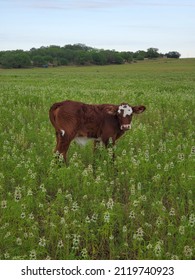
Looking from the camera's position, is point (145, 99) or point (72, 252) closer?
point (72, 252)

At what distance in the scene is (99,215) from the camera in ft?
22.5

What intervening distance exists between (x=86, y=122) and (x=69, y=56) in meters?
118

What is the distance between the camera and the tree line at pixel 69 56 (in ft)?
384

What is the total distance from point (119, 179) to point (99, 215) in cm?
181

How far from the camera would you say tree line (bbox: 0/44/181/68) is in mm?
117000

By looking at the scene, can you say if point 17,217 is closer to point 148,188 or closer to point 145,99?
point 148,188

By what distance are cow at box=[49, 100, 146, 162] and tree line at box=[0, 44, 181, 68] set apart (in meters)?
108

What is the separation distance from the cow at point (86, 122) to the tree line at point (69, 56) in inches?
4251

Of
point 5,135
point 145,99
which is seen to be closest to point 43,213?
point 5,135

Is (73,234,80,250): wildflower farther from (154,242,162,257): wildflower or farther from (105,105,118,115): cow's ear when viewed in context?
(105,105,118,115): cow's ear

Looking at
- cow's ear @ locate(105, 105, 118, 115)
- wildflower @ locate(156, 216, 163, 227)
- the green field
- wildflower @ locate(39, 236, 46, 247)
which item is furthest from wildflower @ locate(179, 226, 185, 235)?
cow's ear @ locate(105, 105, 118, 115)

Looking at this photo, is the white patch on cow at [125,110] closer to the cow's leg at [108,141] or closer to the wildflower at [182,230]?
the cow's leg at [108,141]

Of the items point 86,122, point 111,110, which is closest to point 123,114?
point 111,110

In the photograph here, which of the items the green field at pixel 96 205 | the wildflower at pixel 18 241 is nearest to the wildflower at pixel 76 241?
the green field at pixel 96 205
